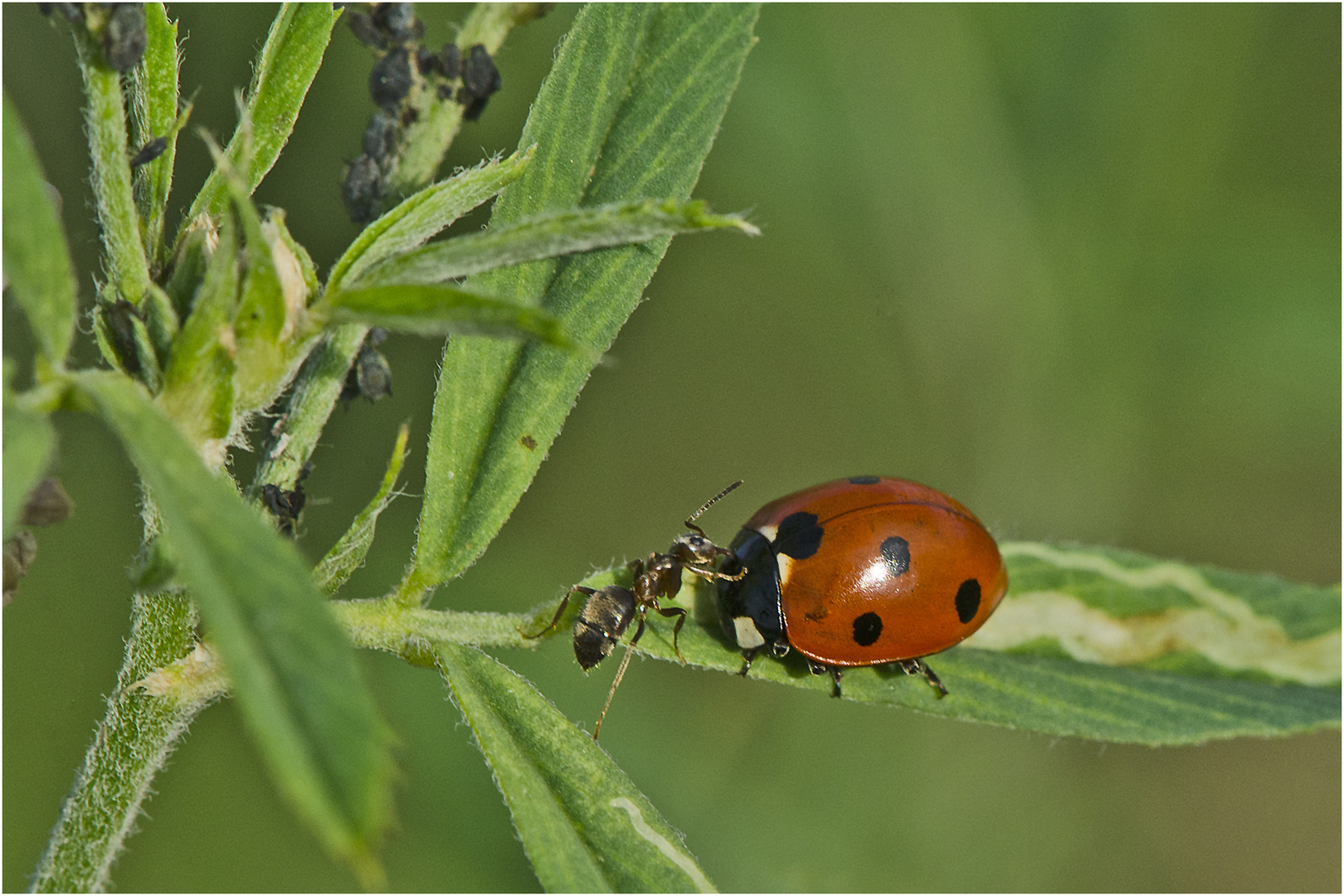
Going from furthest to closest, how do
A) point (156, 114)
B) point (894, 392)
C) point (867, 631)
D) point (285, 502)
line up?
point (894, 392), point (867, 631), point (285, 502), point (156, 114)

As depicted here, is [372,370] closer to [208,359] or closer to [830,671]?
[208,359]

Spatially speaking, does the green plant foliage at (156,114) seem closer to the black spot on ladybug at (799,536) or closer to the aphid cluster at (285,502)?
the aphid cluster at (285,502)

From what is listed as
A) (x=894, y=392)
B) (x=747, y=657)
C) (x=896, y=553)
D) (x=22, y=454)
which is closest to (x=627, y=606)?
(x=747, y=657)

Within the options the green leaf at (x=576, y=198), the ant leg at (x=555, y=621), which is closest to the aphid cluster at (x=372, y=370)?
the green leaf at (x=576, y=198)

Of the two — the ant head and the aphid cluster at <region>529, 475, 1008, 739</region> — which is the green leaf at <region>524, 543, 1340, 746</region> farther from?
the ant head

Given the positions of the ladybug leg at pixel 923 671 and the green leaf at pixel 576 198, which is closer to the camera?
the green leaf at pixel 576 198

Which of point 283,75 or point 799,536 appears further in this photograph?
point 799,536

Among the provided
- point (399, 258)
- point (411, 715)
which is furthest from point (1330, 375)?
point (399, 258)
